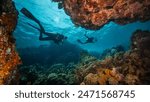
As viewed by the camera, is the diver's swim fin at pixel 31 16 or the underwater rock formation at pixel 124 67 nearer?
the underwater rock formation at pixel 124 67

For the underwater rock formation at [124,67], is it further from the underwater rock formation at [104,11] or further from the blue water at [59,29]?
the underwater rock formation at [104,11]

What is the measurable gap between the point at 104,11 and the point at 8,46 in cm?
217

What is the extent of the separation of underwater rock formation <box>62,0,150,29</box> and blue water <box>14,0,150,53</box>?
0.41ft

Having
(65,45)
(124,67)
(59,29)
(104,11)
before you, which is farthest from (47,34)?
(124,67)

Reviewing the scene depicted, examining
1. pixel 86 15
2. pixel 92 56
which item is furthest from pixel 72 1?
pixel 92 56

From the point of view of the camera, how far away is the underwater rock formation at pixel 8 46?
525 centimetres

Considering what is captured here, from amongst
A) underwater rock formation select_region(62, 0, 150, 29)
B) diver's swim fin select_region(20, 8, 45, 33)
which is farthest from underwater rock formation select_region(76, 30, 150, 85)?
diver's swim fin select_region(20, 8, 45, 33)

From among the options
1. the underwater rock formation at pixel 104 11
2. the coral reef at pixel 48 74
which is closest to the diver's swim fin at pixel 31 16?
the underwater rock formation at pixel 104 11

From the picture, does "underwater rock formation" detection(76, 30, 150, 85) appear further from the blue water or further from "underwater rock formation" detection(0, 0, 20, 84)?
"underwater rock formation" detection(0, 0, 20, 84)

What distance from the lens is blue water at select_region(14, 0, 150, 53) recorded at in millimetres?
5676

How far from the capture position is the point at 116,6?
18.4 feet

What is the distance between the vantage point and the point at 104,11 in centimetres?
566

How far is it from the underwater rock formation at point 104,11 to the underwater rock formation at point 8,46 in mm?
1216

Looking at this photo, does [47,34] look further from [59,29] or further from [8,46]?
[8,46]
